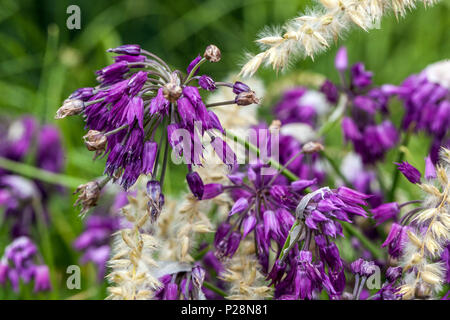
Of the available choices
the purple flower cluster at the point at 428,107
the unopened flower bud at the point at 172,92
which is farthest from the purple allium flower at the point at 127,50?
the purple flower cluster at the point at 428,107

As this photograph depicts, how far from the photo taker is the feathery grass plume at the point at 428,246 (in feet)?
1.96

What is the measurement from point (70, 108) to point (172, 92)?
0.12 meters

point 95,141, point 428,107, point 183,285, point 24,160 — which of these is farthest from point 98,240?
point 428,107

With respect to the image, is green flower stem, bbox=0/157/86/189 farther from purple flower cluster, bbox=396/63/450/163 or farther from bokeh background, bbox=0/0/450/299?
purple flower cluster, bbox=396/63/450/163

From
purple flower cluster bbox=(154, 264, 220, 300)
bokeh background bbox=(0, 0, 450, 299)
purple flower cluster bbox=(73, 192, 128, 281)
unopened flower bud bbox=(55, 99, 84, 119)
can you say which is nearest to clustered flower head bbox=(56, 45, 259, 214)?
unopened flower bud bbox=(55, 99, 84, 119)

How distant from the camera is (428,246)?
59 cm

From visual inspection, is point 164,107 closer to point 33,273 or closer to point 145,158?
point 145,158

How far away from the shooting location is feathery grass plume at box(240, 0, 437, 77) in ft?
2.09

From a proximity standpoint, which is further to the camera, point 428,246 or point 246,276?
point 246,276

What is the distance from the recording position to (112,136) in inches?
25.8

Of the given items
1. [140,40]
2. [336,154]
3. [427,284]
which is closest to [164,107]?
[427,284]

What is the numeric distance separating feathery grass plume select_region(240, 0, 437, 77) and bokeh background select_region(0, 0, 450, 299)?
0.72m

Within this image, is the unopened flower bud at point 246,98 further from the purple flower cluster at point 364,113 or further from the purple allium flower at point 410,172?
the purple flower cluster at point 364,113

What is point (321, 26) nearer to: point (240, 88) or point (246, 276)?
point (240, 88)
